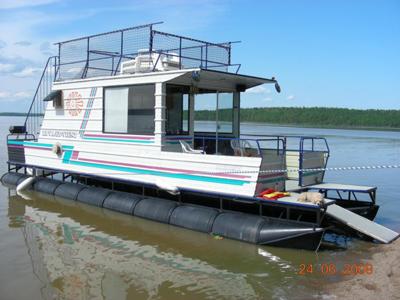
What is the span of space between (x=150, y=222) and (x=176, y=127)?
2.27 metres

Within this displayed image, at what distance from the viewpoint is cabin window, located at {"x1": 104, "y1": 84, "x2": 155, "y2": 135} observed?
10.7 meters

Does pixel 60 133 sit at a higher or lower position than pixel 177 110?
lower

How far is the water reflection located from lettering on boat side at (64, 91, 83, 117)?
3268mm

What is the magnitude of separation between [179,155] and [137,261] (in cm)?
277

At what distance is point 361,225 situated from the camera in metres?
8.88

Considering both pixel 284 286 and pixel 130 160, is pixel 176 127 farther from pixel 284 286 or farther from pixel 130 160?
pixel 284 286

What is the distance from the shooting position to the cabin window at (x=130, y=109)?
10.7 metres

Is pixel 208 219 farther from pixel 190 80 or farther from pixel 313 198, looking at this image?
pixel 190 80

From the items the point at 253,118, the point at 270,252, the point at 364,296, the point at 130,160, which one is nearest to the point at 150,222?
the point at 130,160

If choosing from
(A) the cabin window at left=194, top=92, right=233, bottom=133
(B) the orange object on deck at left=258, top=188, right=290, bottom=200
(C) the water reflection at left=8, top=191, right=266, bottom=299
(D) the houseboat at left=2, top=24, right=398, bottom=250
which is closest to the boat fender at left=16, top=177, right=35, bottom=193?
(D) the houseboat at left=2, top=24, right=398, bottom=250

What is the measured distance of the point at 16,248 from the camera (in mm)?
8555

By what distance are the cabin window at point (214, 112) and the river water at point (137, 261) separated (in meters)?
3.00

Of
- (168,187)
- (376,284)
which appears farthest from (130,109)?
(376,284)

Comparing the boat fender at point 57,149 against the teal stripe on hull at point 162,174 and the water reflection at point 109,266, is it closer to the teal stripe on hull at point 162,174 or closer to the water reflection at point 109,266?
the teal stripe on hull at point 162,174
